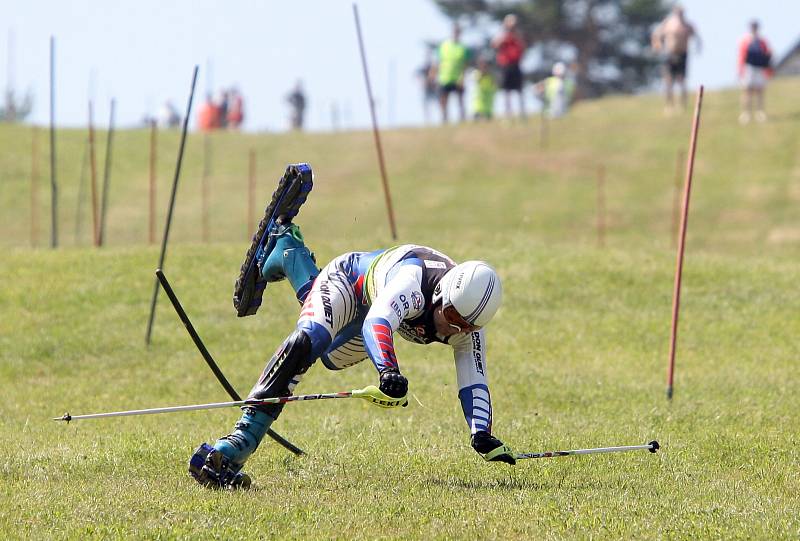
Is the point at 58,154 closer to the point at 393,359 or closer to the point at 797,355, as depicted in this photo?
the point at 797,355

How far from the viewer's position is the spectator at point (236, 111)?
46.2m

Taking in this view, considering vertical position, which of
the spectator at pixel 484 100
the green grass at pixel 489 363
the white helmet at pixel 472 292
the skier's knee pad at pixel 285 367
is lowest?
the green grass at pixel 489 363

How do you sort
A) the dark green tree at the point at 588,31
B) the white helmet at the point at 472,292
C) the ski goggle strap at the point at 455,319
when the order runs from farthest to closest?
the dark green tree at the point at 588,31 < the ski goggle strap at the point at 455,319 < the white helmet at the point at 472,292

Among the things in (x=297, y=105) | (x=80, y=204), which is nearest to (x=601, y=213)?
(x=80, y=204)

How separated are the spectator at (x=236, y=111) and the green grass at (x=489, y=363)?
10251 millimetres

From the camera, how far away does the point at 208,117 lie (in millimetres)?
45469

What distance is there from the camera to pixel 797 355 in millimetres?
16359

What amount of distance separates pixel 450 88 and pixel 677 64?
20.7 feet

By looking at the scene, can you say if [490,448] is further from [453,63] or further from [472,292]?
[453,63]

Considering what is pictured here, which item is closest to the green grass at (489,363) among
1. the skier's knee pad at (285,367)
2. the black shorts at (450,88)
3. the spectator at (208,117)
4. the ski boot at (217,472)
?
the ski boot at (217,472)

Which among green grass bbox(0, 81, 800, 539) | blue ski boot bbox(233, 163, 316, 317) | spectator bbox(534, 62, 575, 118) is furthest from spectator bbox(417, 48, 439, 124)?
blue ski boot bbox(233, 163, 316, 317)

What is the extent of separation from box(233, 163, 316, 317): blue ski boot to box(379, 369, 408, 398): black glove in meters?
1.99

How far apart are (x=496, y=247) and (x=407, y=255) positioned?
41.1 ft

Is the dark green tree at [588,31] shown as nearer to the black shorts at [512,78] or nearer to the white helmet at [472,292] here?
the black shorts at [512,78]
